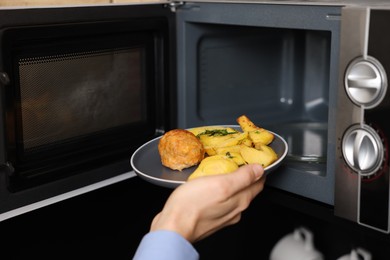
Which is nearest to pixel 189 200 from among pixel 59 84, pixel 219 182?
pixel 219 182

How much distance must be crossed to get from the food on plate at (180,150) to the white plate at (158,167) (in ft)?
0.06

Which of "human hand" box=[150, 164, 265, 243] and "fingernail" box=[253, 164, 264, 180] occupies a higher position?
"fingernail" box=[253, 164, 264, 180]

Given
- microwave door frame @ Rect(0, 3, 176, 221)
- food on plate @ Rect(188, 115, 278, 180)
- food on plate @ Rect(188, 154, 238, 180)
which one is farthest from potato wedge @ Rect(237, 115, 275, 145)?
microwave door frame @ Rect(0, 3, 176, 221)

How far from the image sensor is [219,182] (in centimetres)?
83

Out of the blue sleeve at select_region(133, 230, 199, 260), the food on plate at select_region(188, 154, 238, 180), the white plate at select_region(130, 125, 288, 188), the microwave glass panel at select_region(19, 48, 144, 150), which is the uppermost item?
the microwave glass panel at select_region(19, 48, 144, 150)

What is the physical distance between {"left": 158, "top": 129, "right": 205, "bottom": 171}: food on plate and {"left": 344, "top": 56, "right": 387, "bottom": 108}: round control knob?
0.28 meters

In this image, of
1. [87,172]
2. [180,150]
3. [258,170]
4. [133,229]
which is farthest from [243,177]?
[133,229]

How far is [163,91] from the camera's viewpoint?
4.09 ft

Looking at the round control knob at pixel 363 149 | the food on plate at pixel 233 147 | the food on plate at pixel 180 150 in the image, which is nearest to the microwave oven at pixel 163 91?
the round control knob at pixel 363 149

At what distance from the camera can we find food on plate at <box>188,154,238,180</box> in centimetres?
92

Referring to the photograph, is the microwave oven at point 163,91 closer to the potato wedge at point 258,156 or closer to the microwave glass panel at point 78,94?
the microwave glass panel at point 78,94

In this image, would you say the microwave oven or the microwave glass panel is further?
the microwave glass panel

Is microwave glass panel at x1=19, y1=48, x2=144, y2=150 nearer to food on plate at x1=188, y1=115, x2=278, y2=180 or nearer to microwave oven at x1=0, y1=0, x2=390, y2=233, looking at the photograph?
microwave oven at x1=0, y1=0, x2=390, y2=233

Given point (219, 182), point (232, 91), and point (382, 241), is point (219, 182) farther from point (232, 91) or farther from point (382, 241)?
point (232, 91)
